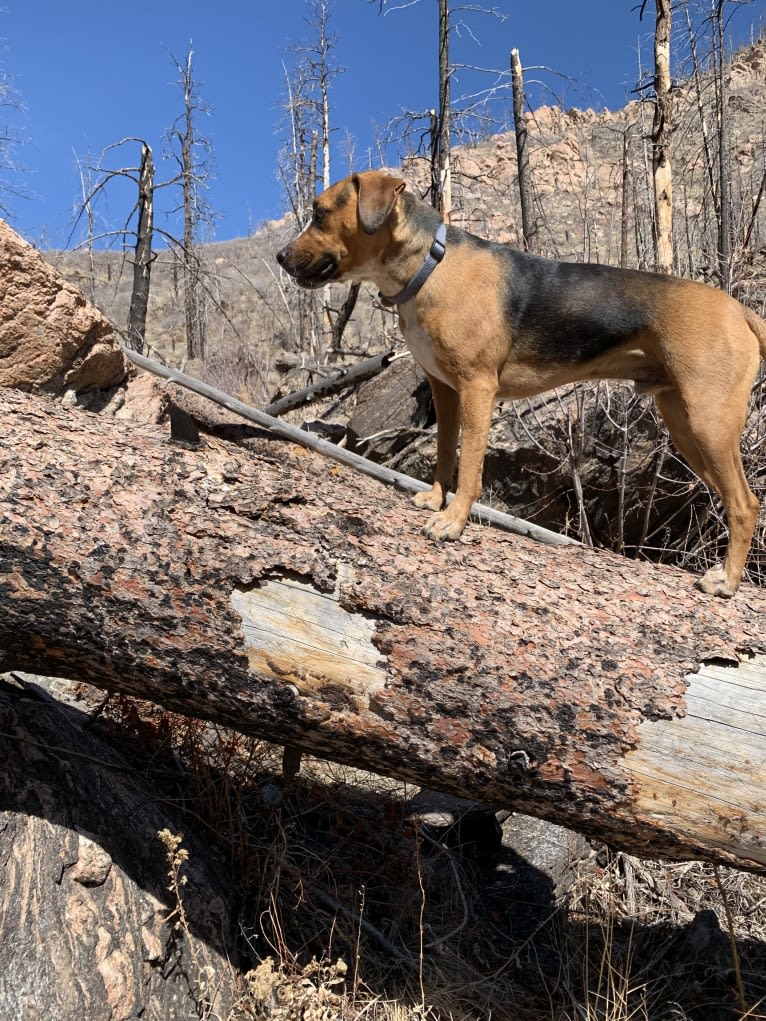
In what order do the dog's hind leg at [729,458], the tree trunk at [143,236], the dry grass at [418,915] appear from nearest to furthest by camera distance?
the dry grass at [418,915] → the dog's hind leg at [729,458] → the tree trunk at [143,236]

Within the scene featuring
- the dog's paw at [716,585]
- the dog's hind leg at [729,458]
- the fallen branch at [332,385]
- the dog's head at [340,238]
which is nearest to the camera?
the dog's paw at [716,585]

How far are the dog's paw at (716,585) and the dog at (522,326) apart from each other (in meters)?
0.58

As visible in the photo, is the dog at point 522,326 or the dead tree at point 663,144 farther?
the dead tree at point 663,144

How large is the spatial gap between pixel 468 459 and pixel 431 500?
46cm

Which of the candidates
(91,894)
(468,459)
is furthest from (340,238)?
(91,894)

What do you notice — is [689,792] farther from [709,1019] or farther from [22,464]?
[22,464]

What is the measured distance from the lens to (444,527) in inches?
127

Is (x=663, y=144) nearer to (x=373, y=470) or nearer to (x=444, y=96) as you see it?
(x=444, y=96)

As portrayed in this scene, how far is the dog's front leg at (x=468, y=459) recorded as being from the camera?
10.6 ft

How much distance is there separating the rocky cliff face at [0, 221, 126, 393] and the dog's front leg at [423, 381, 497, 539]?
2.67m

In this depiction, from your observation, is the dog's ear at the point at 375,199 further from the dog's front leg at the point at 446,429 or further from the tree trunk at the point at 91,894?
the tree trunk at the point at 91,894

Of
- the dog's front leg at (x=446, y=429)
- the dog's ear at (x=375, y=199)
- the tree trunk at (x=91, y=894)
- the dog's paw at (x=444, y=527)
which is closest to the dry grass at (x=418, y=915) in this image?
the tree trunk at (x=91, y=894)

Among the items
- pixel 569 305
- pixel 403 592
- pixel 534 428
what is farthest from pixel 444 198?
pixel 403 592

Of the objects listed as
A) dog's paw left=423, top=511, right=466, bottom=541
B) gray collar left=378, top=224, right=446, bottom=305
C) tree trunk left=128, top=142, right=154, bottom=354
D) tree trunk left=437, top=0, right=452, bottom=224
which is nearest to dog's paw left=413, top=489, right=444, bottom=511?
dog's paw left=423, top=511, right=466, bottom=541
